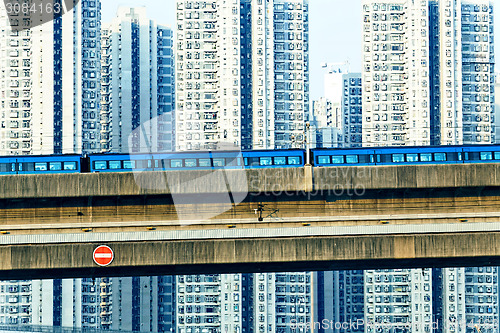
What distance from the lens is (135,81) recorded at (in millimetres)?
112500

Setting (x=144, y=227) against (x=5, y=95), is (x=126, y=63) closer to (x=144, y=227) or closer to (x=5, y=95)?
(x=5, y=95)

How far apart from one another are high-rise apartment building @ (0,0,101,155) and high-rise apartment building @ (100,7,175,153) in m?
6.74

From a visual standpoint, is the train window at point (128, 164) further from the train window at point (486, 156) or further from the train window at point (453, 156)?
the train window at point (486, 156)

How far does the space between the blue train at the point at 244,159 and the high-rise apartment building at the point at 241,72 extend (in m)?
55.8

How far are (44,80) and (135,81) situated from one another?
47.7 feet

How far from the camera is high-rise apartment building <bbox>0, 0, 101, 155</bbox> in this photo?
103 m

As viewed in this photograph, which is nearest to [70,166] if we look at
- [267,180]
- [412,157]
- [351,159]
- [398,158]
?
[267,180]

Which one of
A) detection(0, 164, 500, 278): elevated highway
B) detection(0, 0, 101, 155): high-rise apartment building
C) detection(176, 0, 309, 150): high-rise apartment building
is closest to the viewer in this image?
detection(0, 164, 500, 278): elevated highway

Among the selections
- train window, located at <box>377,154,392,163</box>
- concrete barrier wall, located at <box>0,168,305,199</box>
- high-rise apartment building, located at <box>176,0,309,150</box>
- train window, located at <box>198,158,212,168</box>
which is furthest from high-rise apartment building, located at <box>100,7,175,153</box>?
concrete barrier wall, located at <box>0,168,305,199</box>

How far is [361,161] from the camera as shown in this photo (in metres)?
47.8

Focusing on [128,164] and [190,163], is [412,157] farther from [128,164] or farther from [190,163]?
[128,164]

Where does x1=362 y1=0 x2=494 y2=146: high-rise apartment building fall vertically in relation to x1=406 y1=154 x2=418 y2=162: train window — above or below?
above

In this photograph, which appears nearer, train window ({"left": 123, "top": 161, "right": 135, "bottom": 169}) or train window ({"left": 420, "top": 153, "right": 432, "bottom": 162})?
train window ({"left": 123, "top": 161, "right": 135, "bottom": 169})

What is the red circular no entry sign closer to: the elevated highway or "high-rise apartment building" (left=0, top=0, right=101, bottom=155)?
the elevated highway
